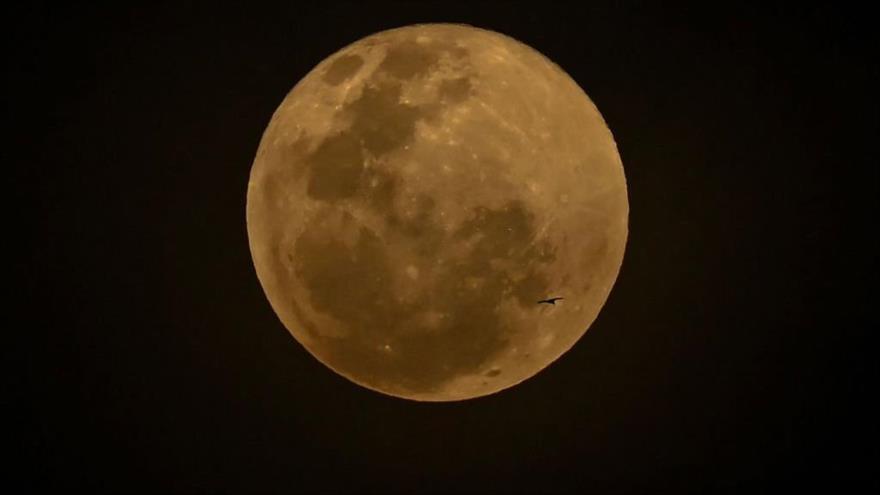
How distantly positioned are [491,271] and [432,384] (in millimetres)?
281

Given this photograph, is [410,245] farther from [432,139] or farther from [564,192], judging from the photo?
[564,192]

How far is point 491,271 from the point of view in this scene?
1.37m

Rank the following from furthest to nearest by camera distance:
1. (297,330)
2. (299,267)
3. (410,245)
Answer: (297,330) → (299,267) → (410,245)

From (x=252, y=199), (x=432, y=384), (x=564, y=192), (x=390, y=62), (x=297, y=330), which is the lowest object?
(x=432, y=384)

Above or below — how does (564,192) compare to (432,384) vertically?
above

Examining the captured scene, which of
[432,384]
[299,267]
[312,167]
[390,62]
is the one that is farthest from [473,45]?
[432,384]

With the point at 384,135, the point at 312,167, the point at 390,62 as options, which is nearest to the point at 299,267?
the point at 312,167

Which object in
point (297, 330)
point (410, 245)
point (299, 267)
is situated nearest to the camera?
point (410, 245)

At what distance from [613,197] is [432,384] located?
18.9 inches

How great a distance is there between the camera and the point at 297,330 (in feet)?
5.20

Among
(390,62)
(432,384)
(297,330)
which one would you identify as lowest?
(432,384)

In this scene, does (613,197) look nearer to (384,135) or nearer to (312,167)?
(384,135)

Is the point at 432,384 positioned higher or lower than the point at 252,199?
lower

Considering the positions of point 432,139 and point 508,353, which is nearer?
point 432,139
